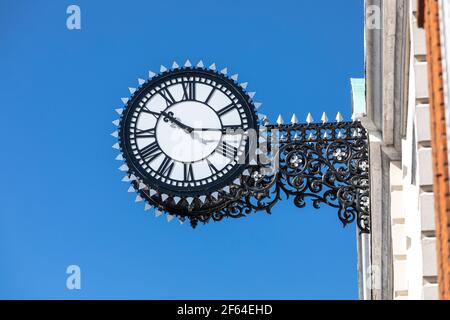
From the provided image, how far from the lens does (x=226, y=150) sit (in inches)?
962

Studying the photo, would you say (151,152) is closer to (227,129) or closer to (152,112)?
(152,112)

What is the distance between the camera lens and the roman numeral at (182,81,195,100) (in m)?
24.9

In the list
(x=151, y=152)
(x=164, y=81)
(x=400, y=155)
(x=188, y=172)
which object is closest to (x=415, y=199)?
(x=400, y=155)

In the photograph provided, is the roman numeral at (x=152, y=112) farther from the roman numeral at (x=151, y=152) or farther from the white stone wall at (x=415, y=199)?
the white stone wall at (x=415, y=199)

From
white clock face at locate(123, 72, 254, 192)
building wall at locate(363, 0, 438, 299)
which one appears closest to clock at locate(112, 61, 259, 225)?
white clock face at locate(123, 72, 254, 192)

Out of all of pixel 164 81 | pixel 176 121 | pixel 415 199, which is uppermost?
pixel 164 81

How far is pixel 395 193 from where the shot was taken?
21.1m

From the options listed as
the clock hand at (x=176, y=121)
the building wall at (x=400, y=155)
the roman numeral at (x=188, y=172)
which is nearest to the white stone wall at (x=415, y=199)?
the building wall at (x=400, y=155)

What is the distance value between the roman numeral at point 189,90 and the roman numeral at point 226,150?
3.24ft

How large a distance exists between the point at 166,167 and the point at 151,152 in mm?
354

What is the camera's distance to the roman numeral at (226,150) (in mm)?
24312

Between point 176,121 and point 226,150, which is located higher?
point 176,121

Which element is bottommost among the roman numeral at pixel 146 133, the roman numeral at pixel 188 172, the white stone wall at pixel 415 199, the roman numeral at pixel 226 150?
the white stone wall at pixel 415 199

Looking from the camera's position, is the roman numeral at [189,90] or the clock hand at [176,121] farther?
the roman numeral at [189,90]
